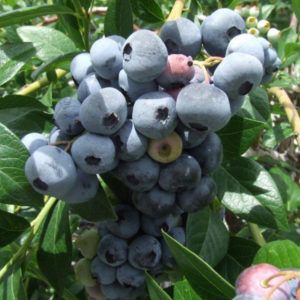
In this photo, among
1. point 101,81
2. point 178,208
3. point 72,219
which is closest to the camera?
point 101,81

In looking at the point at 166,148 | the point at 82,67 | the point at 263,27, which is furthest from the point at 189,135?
the point at 263,27

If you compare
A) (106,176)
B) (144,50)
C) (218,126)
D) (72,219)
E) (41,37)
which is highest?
(144,50)

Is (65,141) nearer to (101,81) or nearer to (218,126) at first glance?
(101,81)

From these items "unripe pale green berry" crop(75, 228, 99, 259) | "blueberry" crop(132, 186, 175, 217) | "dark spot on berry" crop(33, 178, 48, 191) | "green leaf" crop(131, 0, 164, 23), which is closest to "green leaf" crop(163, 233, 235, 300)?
"blueberry" crop(132, 186, 175, 217)

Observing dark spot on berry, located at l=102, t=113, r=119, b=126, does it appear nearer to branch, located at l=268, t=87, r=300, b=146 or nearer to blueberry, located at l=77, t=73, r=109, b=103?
blueberry, located at l=77, t=73, r=109, b=103

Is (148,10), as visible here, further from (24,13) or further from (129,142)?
(129,142)

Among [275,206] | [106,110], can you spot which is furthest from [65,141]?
[275,206]
